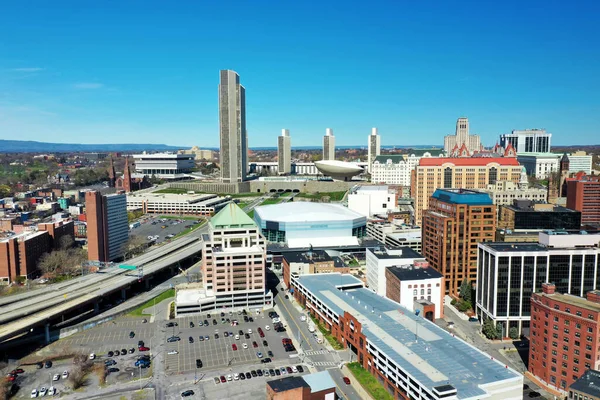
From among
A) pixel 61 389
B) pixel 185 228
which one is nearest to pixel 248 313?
pixel 61 389

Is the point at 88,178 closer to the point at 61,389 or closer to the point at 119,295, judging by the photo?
the point at 119,295

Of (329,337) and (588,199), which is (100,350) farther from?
(588,199)

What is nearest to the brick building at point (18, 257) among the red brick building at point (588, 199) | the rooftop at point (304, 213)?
the rooftop at point (304, 213)

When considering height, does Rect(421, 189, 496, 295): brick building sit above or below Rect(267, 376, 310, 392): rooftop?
above

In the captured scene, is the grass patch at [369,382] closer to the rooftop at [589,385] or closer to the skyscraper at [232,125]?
the rooftop at [589,385]

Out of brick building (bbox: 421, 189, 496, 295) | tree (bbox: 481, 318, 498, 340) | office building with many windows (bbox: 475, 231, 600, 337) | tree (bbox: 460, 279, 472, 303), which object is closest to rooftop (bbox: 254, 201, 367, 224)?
brick building (bbox: 421, 189, 496, 295)

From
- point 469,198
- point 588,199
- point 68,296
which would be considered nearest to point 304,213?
point 469,198

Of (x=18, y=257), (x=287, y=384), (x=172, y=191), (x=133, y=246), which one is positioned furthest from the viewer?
(x=172, y=191)

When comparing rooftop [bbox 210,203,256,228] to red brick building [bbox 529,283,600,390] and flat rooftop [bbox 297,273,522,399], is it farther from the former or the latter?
red brick building [bbox 529,283,600,390]
